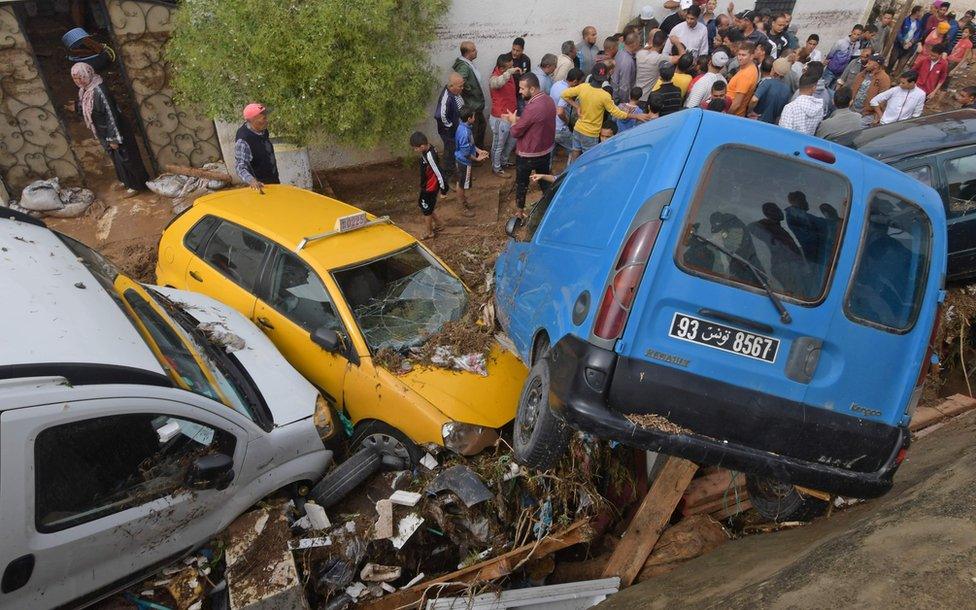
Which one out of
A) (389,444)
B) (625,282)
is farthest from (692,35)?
(389,444)

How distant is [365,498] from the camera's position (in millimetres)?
4145

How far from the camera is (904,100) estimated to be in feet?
26.1

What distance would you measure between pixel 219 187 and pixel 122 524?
685cm

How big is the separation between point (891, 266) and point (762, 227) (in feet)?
2.36

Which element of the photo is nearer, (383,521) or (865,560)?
(865,560)

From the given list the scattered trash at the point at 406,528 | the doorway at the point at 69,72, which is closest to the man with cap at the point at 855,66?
the scattered trash at the point at 406,528

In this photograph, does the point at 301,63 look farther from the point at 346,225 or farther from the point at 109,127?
→ the point at 109,127

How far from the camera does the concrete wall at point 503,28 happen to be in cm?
925

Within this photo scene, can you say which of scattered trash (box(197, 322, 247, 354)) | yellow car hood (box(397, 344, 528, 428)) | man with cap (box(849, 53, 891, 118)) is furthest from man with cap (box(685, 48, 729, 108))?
scattered trash (box(197, 322, 247, 354))

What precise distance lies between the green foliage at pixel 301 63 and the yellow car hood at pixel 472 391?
4.05m

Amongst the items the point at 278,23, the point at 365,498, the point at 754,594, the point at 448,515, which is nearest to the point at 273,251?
the point at 365,498

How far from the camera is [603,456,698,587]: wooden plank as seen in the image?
3627mm

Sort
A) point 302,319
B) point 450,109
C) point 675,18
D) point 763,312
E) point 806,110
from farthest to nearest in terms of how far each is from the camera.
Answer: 1. point 675,18
2. point 450,109
3. point 806,110
4. point 302,319
5. point 763,312

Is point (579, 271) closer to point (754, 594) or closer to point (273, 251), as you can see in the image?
point (754, 594)
